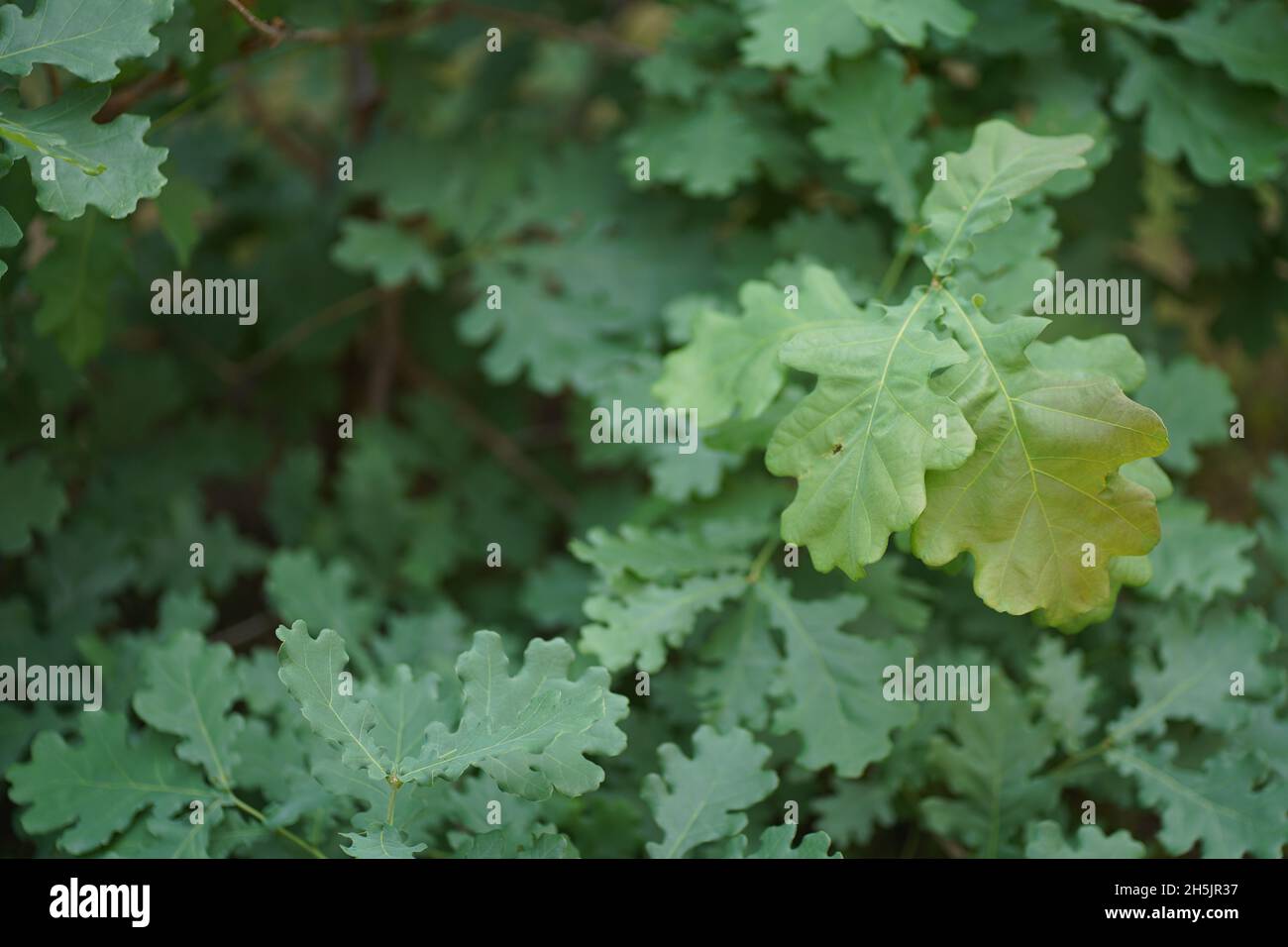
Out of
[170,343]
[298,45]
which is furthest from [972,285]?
[170,343]

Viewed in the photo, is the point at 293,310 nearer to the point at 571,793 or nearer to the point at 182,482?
the point at 182,482

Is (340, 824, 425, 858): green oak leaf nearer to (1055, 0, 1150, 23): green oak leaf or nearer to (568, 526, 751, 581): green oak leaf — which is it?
(568, 526, 751, 581): green oak leaf

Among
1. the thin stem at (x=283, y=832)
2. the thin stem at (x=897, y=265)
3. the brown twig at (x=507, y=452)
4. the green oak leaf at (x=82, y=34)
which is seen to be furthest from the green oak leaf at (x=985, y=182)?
the brown twig at (x=507, y=452)

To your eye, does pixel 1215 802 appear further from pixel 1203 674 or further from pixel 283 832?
pixel 283 832

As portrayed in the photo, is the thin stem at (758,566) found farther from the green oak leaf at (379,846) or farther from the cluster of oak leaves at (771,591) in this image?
the green oak leaf at (379,846)

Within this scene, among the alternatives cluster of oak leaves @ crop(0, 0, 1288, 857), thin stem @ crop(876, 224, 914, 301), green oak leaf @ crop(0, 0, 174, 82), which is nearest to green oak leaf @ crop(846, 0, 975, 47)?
cluster of oak leaves @ crop(0, 0, 1288, 857)

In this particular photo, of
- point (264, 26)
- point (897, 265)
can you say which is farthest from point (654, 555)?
point (264, 26)
